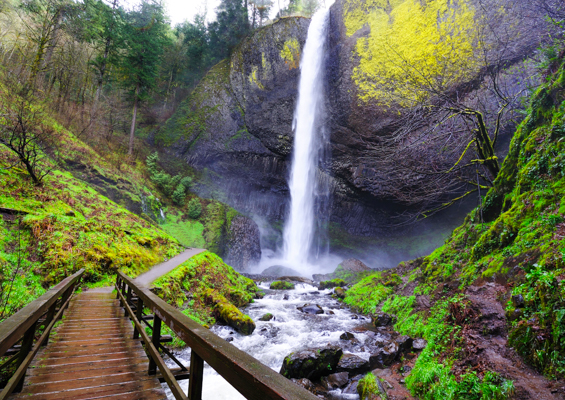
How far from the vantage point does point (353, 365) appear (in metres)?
5.32

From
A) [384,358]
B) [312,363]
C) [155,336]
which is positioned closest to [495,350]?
[384,358]

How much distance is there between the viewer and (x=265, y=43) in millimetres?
24594

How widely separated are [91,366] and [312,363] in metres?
3.70

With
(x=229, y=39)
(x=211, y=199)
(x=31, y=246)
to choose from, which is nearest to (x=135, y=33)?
(x=229, y=39)

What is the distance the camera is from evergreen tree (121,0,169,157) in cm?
2212

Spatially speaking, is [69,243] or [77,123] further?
[77,123]

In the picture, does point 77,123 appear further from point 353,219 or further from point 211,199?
point 353,219

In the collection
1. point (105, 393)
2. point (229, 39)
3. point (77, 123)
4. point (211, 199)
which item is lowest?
point (105, 393)

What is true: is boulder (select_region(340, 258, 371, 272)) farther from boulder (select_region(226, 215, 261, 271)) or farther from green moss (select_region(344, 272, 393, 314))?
boulder (select_region(226, 215, 261, 271))

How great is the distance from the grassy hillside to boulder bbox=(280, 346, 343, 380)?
1.45 m

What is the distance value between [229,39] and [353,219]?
22736mm

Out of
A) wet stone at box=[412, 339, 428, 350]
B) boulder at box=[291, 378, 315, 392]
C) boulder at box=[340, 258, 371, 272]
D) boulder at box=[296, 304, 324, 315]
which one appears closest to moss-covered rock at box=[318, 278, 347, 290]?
boulder at box=[340, 258, 371, 272]

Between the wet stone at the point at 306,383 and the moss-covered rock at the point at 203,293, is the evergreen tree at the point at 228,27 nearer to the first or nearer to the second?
the moss-covered rock at the point at 203,293

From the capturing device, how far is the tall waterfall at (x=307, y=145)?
22750mm
